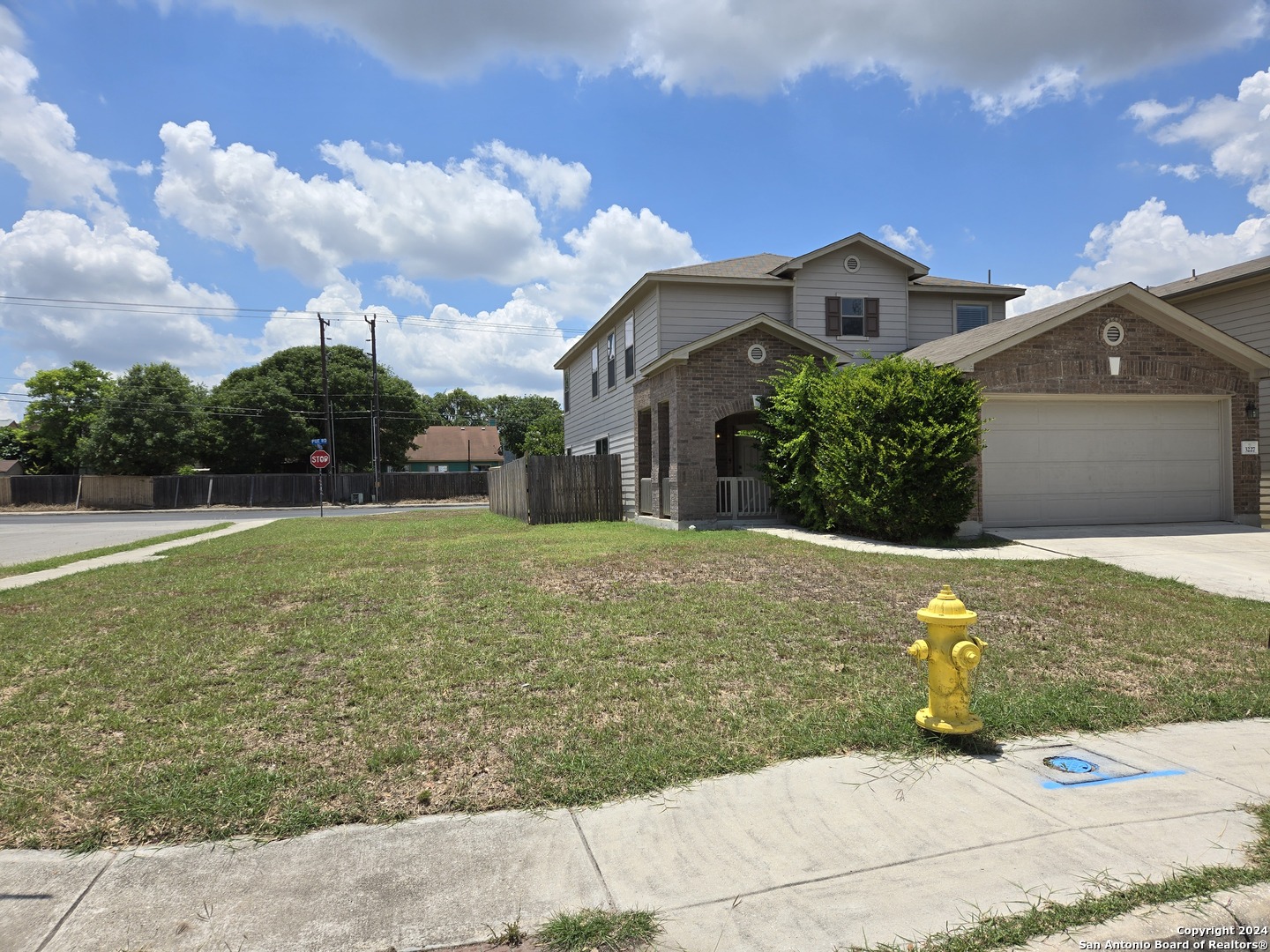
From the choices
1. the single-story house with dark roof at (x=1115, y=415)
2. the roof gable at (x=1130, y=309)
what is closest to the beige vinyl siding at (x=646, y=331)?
the roof gable at (x=1130, y=309)

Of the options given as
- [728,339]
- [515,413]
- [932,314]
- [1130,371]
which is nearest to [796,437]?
[728,339]

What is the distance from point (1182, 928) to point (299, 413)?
52143mm

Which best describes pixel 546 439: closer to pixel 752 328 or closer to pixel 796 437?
pixel 752 328

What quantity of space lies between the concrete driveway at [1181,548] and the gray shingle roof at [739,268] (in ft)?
28.4

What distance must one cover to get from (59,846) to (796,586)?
696 centimetres

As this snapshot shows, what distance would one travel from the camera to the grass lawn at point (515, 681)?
396cm

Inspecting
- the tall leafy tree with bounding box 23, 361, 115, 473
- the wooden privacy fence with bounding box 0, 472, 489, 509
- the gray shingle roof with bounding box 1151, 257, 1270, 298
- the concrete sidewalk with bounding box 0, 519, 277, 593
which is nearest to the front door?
the gray shingle roof with bounding box 1151, 257, 1270, 298

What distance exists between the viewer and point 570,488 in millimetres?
19938

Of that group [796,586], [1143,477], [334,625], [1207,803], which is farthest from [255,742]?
[1143,477]

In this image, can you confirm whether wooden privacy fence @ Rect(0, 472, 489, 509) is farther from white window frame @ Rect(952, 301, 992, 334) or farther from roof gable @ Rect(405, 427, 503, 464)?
white window frame @ Rect(952, 301, 992, 334)

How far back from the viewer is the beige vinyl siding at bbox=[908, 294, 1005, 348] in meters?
20.5

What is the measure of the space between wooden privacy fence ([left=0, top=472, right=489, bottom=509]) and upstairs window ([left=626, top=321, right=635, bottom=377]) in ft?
91.5

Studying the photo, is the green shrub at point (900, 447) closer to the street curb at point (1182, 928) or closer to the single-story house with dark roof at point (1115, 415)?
the single-story house with dark roof at point (1115, 415)

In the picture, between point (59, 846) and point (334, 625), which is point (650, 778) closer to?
point (59, 846)
